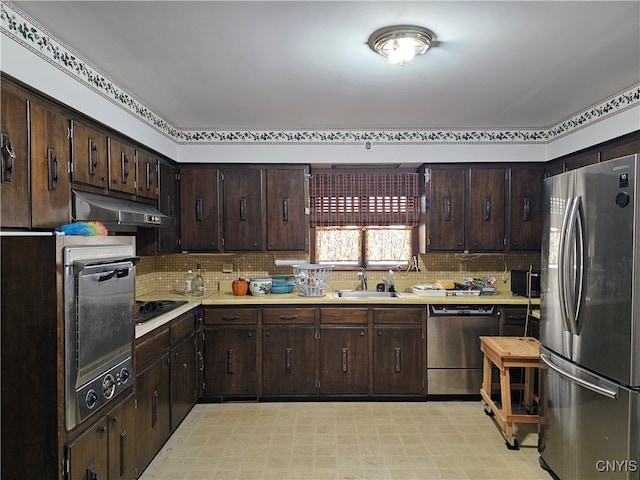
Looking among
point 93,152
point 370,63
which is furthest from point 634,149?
point 93,152

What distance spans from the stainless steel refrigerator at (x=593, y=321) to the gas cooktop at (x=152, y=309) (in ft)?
8.46

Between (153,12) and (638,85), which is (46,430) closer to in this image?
(153,12)

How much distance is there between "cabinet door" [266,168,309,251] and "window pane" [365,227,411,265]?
0.87 m

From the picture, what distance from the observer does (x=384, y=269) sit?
4207 millimetres

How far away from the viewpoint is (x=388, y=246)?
429 cm

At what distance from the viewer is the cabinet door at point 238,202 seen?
3799 millimetres

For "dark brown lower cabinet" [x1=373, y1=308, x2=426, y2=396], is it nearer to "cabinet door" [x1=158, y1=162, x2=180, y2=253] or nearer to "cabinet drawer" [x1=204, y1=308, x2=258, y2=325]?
"cabinet drawer" [x1=204, y1=308, x2=258, y2=325]

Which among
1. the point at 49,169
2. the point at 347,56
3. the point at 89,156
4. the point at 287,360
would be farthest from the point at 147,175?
the point at 287,360

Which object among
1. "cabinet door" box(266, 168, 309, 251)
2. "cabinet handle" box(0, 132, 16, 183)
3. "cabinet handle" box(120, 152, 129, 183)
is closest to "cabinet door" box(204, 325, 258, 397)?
"cabinet door" box(266, 168, 309, 251)

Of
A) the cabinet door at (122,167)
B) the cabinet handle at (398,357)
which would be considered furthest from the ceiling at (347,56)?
the cabinet handle at (398,357)

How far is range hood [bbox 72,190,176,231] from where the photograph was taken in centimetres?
215

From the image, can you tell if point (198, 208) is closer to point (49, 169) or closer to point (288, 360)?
point (288, 360)

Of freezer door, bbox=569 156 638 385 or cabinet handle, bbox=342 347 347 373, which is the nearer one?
freezer door, bbox=569 156 638 385

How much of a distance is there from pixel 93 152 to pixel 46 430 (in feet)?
5.11
